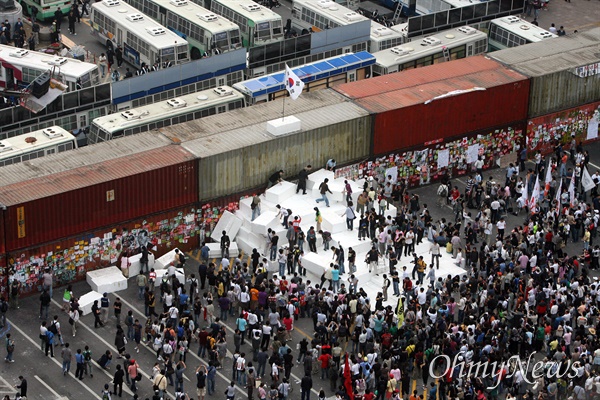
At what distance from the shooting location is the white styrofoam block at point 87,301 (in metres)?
60.2

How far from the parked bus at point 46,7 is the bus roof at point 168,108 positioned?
18.2 metres

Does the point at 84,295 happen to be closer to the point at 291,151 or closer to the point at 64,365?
the point at 64,365

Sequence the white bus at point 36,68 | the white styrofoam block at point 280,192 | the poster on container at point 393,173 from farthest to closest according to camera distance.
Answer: the white bus at point 36,68 → the poster on container at point 393,173 → the white styrofoam block at point 280,192

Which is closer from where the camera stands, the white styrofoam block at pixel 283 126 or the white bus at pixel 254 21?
the white styrofoam block at pixel 283 126

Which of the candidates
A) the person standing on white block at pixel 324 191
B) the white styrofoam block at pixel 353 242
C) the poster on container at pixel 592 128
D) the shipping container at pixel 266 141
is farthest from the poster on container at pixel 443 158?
the poster on container at pixel 592 128

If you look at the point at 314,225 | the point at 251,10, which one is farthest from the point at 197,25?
the point at 314,225

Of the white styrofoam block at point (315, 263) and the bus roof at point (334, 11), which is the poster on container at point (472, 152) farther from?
the bus roof at point (334, 11)

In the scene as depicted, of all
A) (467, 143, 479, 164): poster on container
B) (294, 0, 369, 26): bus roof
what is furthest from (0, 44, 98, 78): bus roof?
(467, 143, 479, 164): poster on container

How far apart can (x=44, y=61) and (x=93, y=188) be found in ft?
57.2

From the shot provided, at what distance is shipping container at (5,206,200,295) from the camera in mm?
60906

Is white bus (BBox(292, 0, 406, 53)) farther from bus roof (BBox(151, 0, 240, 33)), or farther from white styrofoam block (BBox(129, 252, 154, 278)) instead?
white styrofoam block (BBox(129, 252, 154, 278))

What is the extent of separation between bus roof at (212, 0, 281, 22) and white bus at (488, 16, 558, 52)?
12475mm

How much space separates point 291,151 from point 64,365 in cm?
1668

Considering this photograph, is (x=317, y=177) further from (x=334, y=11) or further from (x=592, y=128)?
(x=334, y=11)
